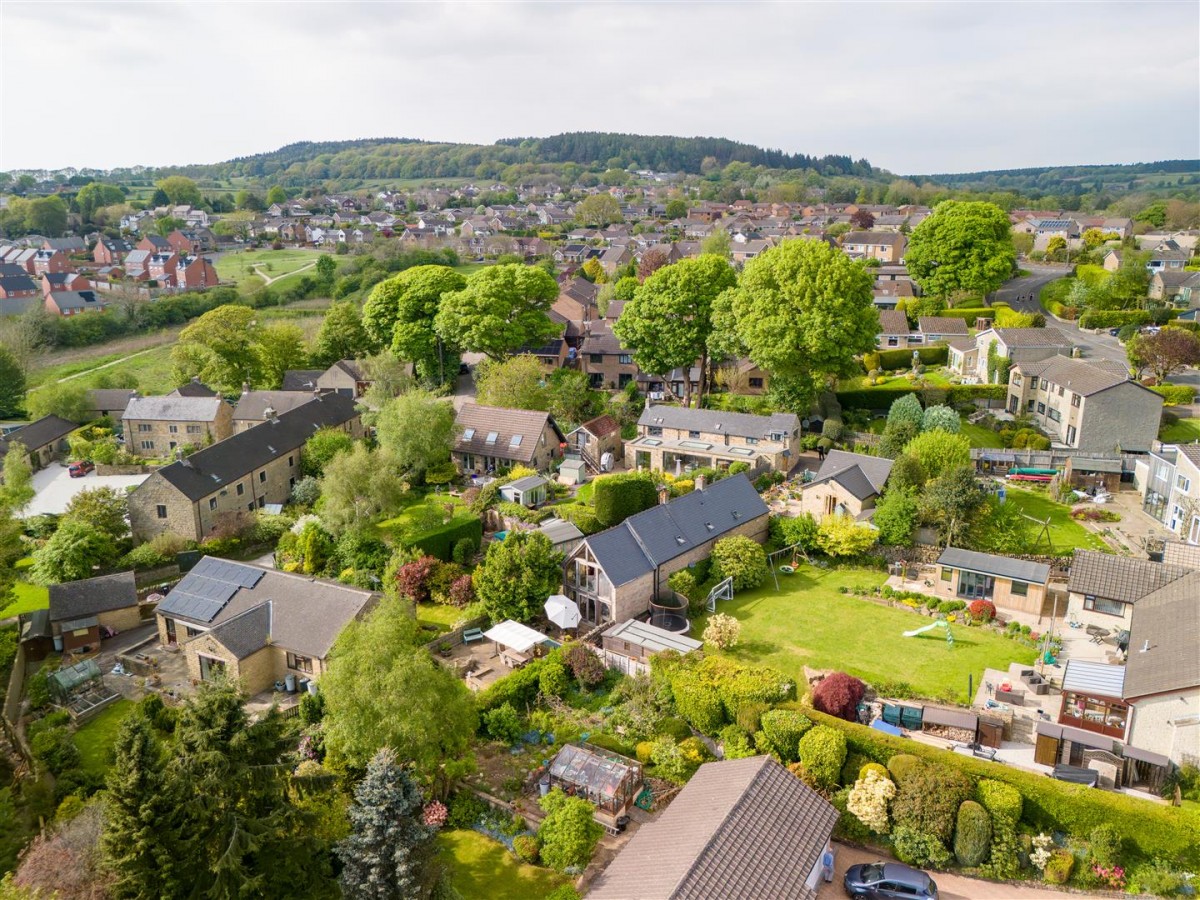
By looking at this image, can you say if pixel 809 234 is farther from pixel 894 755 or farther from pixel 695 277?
pixel 894 755

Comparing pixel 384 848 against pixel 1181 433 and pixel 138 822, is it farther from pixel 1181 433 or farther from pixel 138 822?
pixel 1181 433

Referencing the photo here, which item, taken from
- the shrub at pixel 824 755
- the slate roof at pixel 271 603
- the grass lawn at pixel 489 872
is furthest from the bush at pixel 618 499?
the grass lawn at pixel 489 872

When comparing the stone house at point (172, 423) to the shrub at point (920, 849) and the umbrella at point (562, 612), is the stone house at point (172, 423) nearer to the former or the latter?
the umbrella at point (562, 612)

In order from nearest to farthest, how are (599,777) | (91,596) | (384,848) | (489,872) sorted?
(384,848) < (489,872) < (599,777) < (91,596)

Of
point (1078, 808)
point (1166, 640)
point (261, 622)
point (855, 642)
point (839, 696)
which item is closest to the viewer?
point (1078, 808)

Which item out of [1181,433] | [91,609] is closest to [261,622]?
[91,609]

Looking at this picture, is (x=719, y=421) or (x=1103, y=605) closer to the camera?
(x=1103, y=605)

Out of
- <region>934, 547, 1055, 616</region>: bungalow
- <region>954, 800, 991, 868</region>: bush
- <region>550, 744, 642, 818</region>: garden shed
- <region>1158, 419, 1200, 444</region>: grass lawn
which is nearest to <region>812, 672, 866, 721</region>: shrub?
<region>954, 800, 991, 868</region>: bush
